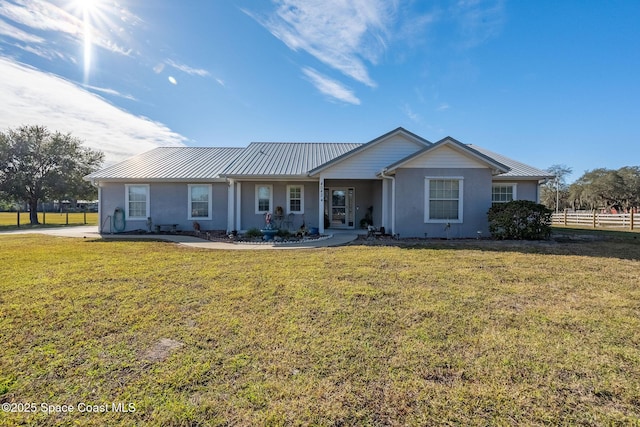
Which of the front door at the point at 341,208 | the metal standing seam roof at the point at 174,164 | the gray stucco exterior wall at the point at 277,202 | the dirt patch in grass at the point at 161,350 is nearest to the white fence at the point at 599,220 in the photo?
the front door at the point at 341,208

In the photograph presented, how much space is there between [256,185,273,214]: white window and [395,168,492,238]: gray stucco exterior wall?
256 inches

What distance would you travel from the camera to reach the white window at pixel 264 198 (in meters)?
15.3

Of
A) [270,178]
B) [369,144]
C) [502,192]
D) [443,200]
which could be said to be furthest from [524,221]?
[270,178]

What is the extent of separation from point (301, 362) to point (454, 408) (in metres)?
1.40

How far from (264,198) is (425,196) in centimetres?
787

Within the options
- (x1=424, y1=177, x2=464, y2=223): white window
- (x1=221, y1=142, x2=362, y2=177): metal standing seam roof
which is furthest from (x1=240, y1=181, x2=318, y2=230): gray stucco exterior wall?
(x1=424, y1=177, x2=464, y2=223): white window

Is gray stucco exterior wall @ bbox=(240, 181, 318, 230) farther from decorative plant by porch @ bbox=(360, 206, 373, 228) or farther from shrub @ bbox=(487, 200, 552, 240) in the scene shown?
shrub @ bbox=(487, 200, 552, 240)

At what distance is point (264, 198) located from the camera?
15352mm

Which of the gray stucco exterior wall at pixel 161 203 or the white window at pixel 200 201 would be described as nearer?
the gray stucco exterior wall at pixel 161 203

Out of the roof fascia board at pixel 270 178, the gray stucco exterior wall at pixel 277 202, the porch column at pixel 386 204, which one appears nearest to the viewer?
the roof fascia board at pixel 270 178

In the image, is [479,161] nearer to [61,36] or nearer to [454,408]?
[454,408]

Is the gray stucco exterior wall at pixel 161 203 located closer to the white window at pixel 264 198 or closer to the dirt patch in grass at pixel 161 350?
the white window at pixel 264 198

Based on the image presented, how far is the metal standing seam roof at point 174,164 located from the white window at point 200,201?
0.68 metres

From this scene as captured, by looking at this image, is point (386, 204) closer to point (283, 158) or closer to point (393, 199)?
point (393, 199)
